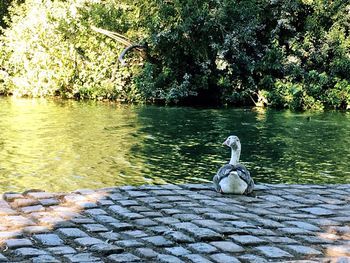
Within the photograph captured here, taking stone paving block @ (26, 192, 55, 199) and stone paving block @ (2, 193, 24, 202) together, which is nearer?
stone paving block @ (2, 193, 24, 202)

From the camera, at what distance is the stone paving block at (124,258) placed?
4.34 m

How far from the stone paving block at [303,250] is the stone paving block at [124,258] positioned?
4.22 ft

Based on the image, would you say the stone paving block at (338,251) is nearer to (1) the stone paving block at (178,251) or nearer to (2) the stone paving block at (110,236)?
(1) the stone paving block at (178,251)

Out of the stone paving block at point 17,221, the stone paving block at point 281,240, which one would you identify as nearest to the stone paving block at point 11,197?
the stone paving block at point 17,221

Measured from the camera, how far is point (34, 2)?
25750 mm

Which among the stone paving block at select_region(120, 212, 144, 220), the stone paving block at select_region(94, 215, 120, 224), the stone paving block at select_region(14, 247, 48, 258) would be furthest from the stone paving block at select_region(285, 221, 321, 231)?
the stone paving block at select_region(14, 247, 48, 258)

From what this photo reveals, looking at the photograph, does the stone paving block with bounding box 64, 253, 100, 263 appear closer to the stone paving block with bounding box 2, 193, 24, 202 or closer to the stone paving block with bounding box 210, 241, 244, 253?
the stone paving block with bounding box 210, 241, 244, 253

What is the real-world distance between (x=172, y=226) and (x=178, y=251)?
0.68m

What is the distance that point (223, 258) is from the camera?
14.6 feet

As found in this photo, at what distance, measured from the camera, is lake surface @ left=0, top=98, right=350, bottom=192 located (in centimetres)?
979

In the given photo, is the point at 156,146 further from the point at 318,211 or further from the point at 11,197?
the point at 318,211

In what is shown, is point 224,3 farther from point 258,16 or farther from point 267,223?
point 267,223

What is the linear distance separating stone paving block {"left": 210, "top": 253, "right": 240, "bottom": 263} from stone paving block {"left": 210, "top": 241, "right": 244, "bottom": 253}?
0.14 meters

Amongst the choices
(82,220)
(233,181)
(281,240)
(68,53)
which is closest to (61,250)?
(82,220)
